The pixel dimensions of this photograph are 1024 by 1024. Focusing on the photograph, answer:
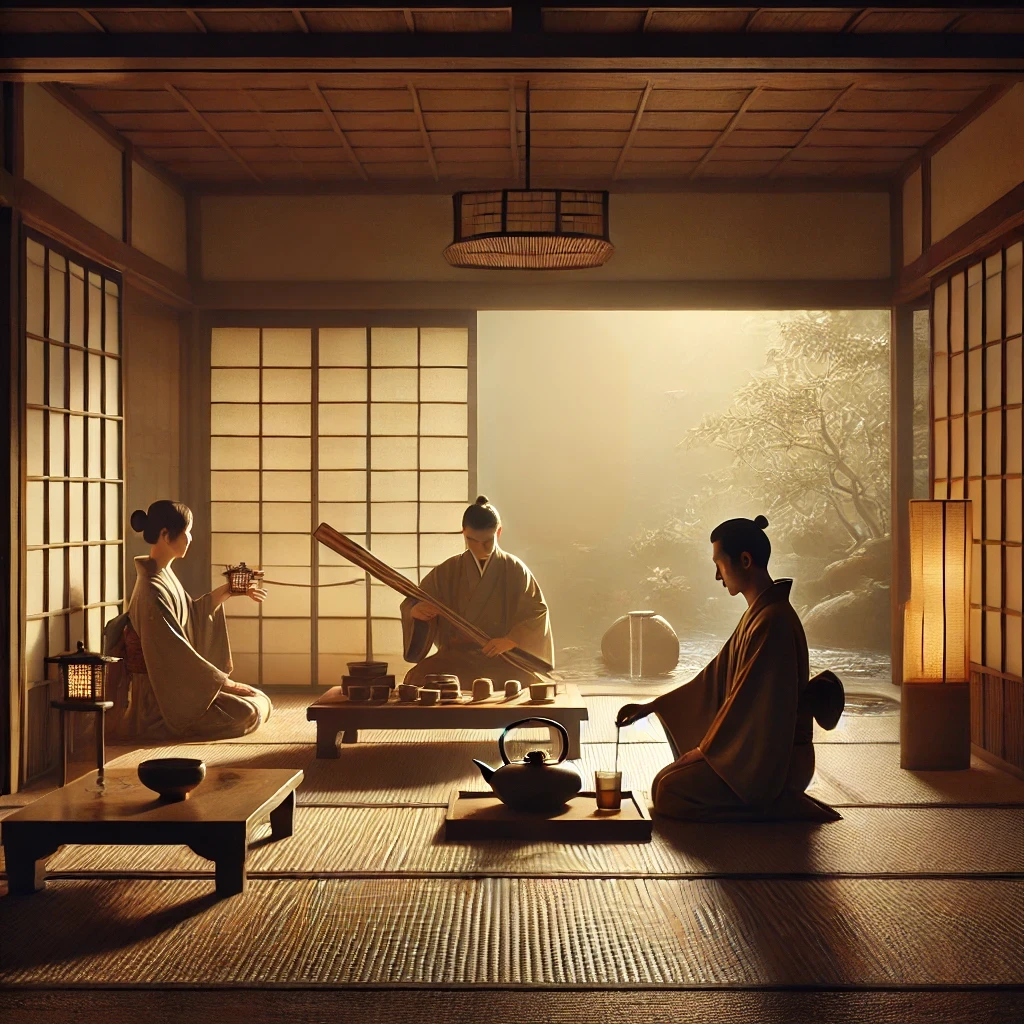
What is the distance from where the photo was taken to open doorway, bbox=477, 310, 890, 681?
39.2 feet

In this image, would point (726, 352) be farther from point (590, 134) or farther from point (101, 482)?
point (101, 482)

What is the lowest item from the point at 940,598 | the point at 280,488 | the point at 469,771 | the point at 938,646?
the point at 469,771

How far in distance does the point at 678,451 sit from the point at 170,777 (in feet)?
42.5

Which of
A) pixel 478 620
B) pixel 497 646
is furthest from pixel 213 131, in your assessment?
pixel 497 646

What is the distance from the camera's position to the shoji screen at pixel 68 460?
175 inches

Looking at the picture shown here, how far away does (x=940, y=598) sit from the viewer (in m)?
4.62

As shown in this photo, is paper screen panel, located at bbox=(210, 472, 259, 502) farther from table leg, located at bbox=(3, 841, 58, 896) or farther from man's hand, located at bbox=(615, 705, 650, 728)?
table leg, located at bbox=(3, 841, 58, 896)

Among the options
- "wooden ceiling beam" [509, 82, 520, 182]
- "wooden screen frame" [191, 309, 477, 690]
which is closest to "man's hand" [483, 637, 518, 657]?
"wooden screen frame" [191, 309, 477, 690]

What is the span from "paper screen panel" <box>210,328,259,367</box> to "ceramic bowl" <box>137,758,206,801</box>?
4.01m

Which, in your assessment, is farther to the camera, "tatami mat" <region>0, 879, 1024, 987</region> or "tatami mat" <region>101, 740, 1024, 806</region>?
"tatami mat" <region>101, 740, 1024, 806</region>

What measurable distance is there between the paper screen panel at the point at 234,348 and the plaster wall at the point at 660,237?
1.90 feet

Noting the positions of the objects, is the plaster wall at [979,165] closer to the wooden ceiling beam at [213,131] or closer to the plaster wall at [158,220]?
the wooden ceiling beam at [213,131]
